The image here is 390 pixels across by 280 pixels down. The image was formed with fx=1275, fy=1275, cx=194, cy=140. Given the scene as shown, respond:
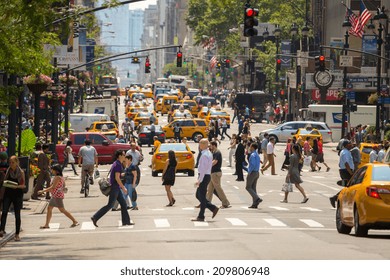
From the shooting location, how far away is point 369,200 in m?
22.2

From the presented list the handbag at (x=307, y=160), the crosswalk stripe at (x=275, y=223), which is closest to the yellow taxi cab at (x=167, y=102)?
the handbag at (x=307, y=160)

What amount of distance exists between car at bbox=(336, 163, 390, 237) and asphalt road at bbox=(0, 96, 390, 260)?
308 mm

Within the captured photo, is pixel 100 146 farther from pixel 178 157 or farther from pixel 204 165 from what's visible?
pixel 204 165

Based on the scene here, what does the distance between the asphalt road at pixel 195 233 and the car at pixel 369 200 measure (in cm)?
31

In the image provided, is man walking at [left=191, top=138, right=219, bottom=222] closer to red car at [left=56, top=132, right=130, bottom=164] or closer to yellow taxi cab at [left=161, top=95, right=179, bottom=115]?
red car at [left=56, top=132, right=130, bottom=164]

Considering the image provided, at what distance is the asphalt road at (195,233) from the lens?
19.1 m

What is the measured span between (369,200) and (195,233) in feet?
12.1

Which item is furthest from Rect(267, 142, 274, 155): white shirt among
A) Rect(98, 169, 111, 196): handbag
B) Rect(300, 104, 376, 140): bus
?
Rect(300, 104, 376, 140): bus

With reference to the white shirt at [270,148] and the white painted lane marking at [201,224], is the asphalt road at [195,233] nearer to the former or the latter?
the white painted lane marking at [201,224]

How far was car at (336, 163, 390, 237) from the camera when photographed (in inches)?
870

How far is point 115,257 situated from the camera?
60.3 feet

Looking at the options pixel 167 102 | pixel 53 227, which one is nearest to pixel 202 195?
pixel 53 227
